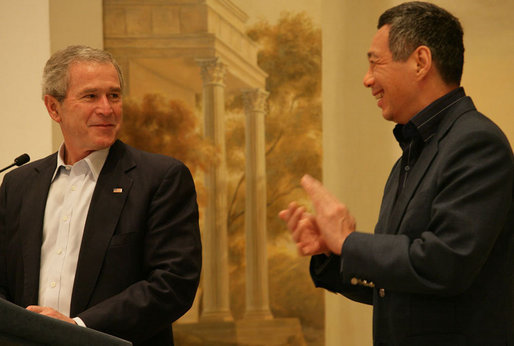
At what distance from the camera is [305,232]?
2.06m

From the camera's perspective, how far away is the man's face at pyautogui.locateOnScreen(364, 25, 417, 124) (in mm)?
2006

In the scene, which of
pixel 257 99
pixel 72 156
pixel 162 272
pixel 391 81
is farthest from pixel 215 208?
pixel 391 81

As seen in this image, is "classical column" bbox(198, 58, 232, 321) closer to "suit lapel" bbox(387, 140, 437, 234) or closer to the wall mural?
the wall mural

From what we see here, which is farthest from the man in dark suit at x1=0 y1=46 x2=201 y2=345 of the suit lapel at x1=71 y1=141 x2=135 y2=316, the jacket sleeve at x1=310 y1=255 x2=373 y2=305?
the jacket sleeve at x1=310 y1=255 x2=373 y2=305

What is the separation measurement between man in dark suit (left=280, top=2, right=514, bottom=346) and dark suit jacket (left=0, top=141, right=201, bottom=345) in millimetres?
525

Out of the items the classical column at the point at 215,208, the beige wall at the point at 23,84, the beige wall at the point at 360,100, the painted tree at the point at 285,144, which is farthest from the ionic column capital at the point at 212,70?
the beige wall at the point at 23,84

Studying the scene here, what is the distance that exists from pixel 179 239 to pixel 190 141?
8.18ft

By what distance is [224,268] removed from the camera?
4.84m

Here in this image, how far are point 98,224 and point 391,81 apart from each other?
1.14 m

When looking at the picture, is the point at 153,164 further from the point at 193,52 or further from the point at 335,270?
the point at 193,52

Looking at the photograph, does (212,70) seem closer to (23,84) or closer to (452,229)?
(23,84)

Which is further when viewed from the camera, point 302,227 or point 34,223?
point 34,223

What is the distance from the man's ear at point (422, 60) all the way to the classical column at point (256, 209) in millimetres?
2942

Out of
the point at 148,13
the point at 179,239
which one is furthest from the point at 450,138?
the point at 148,13
